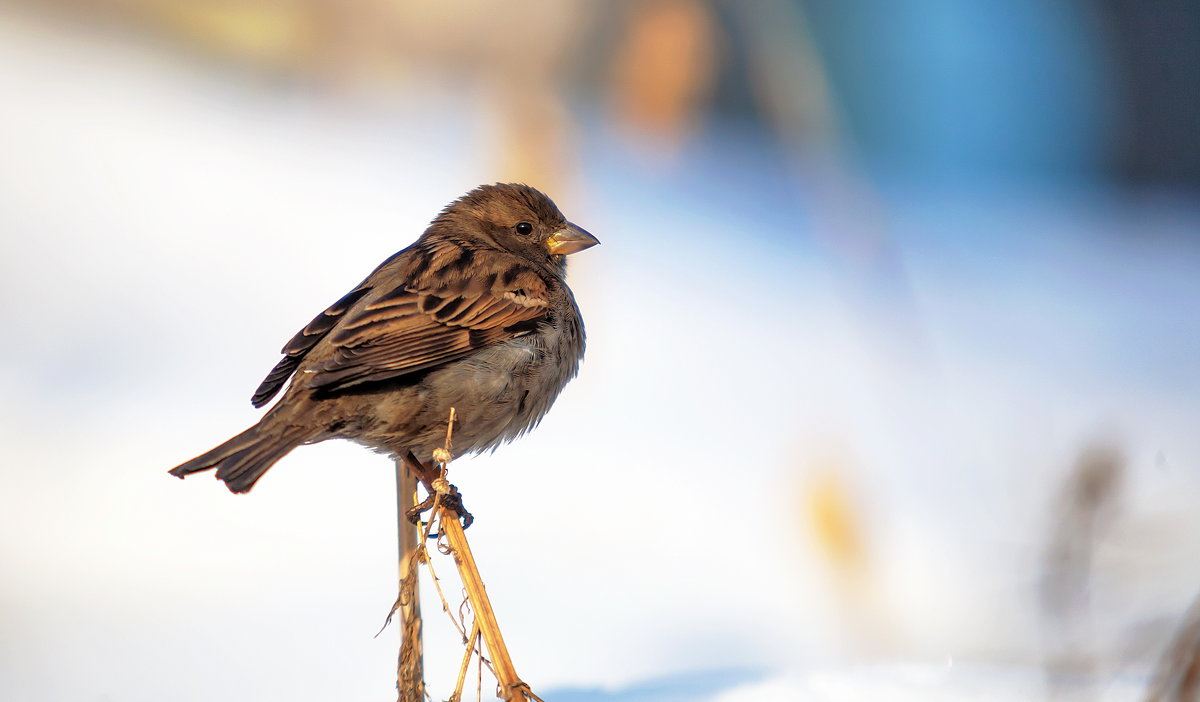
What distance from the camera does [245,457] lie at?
1.81m

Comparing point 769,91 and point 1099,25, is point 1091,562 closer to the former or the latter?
point 769,91

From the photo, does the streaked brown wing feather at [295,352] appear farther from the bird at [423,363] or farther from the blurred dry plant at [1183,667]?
the blurred dry plant at [1183,667]

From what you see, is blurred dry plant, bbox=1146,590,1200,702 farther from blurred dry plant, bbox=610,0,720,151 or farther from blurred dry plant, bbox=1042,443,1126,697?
blurred dry plant, bbox=610,0,720,151

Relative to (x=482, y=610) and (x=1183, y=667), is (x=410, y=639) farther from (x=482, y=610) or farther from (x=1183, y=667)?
(x=1183, y=667)

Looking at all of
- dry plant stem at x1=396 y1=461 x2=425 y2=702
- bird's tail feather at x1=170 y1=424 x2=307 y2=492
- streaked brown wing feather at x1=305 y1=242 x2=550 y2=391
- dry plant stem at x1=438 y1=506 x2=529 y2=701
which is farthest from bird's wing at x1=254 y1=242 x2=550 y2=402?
dry plant stem at x1=438 y1=506 x2=529 y2=701

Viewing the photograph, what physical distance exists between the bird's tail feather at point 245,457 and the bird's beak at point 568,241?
1.02m

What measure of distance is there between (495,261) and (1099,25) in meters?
3.36

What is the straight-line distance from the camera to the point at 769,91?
4.35m

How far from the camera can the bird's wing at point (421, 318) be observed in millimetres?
2000

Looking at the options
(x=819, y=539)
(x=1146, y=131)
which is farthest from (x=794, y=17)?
(x=819, y=539)

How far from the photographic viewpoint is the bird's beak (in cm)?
275

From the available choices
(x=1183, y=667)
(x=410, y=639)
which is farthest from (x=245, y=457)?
(x=1183, y=667)

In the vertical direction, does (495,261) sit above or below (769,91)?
below

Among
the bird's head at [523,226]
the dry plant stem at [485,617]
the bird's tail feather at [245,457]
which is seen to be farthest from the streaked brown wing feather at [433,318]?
the dry plant stem at [485,617]
